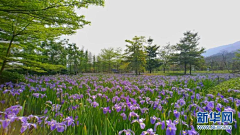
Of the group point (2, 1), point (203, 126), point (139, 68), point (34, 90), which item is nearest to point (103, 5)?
point (2, 1)

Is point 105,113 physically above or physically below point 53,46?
below

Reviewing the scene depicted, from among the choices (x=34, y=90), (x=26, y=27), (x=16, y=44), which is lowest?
(x=34, y=90)

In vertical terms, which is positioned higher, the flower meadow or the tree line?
the tree line

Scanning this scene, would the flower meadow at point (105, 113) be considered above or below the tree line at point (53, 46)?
below

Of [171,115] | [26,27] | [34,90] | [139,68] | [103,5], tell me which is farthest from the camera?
[139,68]

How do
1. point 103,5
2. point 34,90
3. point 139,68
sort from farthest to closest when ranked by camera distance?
1. point 139,68
2. point 103,5
3. point 34,90

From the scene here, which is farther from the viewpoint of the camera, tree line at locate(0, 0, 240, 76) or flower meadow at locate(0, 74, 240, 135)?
tree line at locate(0, 0, 240, 76)

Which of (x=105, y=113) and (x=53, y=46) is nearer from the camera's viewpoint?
(x=105, y=113)

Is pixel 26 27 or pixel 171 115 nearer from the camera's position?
pixel 171 115

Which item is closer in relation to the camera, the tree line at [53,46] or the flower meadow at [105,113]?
the flower meadow at [105,113]

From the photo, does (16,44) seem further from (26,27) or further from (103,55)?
(103,55)

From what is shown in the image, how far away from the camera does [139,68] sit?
2273 cm

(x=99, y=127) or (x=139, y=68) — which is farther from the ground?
(x=139, y=68)

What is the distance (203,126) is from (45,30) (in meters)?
6.13
